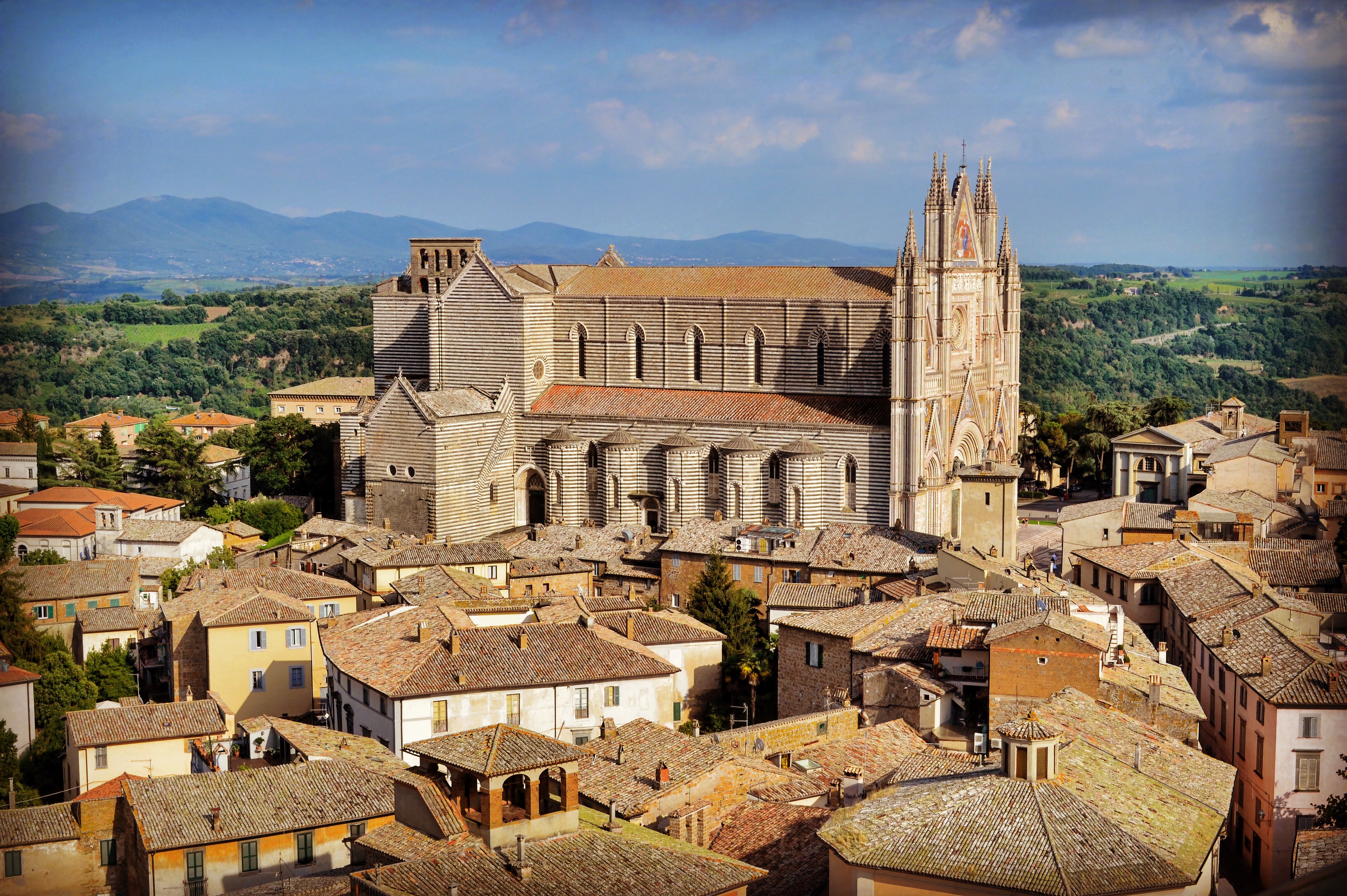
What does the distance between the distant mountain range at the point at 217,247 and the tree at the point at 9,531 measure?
6616mm

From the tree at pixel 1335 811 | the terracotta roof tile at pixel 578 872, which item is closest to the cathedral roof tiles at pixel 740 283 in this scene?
the tree at pixel 1335 811

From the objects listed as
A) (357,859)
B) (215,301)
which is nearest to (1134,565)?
(357,859)

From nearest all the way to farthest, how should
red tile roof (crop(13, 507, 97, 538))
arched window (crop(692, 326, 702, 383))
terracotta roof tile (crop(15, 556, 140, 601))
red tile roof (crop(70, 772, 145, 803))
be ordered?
red tile roof (crop(70, 772, 145, 803)) < terracotta roof tile (crop(15, 556, 140, 601)) < red tile roof (crop(13, 507, 97, 538)) < arched window (crop(692, 326, 702, 383))

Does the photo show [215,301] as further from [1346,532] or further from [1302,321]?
[1302,321]

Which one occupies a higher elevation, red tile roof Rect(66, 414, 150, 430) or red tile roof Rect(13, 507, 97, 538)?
red tile roof Rect(66, 414, 150, 430)

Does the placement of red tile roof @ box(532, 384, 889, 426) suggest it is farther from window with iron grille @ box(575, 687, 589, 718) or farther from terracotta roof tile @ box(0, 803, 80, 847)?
terracotta roof tile @ box(0, 803, 80, 847)

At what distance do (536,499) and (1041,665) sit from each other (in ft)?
80.4

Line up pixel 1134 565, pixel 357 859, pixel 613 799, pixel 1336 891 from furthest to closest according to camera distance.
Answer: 1. pixel 1134 565
2. pixel 613 799
3. pixel 357 859
4. pixel 1336 891

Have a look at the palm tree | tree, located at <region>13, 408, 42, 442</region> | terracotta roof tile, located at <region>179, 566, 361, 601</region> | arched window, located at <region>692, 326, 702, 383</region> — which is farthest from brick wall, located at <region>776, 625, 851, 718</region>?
tree, located at <region>13, 408, 42, 442</region>

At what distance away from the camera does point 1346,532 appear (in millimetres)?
37000

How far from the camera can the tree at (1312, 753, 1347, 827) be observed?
813 inches

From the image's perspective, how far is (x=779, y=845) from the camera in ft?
63.5

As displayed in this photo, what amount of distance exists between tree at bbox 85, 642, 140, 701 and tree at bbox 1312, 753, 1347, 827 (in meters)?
22.0

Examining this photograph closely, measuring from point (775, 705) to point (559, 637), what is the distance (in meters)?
5.15
